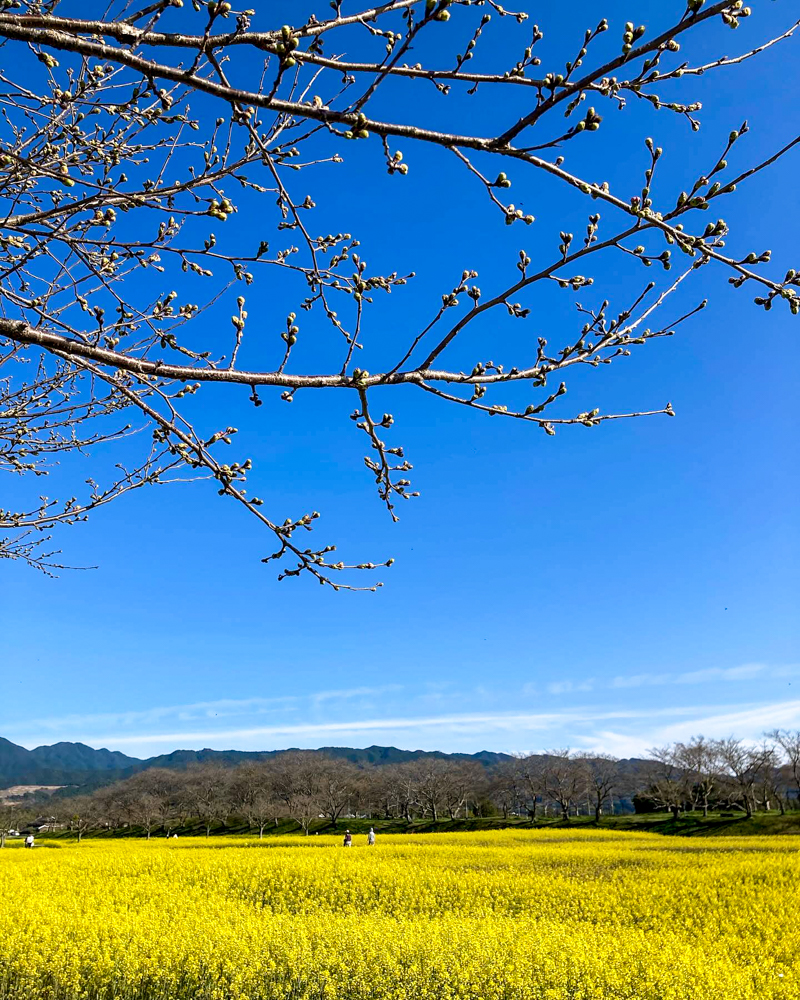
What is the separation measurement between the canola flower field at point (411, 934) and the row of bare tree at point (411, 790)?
45.9 m

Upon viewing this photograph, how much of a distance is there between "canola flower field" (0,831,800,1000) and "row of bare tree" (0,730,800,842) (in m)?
45.9

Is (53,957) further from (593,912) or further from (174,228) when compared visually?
(174,228)

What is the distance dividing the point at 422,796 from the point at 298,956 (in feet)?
232

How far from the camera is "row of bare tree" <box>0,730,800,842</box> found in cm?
5966

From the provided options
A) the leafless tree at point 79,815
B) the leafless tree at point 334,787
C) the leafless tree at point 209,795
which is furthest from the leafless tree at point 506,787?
the leafless tree at point 79,815

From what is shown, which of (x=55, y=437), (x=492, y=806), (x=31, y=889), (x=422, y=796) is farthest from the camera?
(x=492, y=806)

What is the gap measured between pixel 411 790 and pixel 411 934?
222 ft

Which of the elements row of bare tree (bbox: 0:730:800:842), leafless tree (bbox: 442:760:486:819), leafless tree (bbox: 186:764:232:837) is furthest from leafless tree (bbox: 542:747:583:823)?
leafless tree (bbox: 186:764:232:837)

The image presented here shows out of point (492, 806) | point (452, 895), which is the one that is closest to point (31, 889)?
point (452, 895)

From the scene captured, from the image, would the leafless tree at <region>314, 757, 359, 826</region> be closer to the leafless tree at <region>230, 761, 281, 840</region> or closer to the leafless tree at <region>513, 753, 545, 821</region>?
the leafless tree at <region>230, 761, 281, 840</region>

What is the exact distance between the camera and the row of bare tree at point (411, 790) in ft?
196

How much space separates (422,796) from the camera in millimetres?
74500

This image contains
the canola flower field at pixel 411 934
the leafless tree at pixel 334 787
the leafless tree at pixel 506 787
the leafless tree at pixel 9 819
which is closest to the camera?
the canola flower field at pixel 411 934

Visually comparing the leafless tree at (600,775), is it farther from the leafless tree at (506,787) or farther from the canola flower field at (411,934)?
the canola flower field at (411,934)
